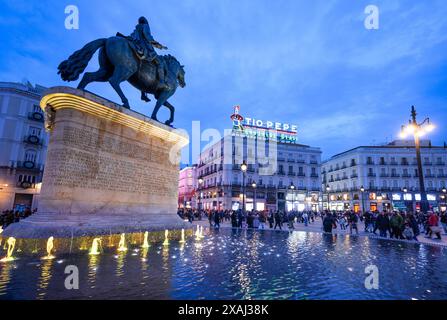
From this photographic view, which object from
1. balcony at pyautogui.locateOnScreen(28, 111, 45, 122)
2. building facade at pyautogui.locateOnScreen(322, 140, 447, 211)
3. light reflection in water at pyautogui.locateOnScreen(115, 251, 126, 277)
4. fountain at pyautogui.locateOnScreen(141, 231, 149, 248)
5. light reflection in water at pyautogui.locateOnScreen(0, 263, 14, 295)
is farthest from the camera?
building facade at pyautogui.locateOnScreen(322, 140, 447, 211)

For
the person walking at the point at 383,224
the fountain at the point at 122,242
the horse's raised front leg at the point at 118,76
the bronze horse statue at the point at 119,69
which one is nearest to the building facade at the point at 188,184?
the person walking at the point at 383,224

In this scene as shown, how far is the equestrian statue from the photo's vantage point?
7.22 m

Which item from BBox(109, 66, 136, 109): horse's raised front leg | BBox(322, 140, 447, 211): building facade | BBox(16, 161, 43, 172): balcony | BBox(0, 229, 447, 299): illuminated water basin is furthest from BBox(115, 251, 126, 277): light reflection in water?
BBox(322, 140, 447, 211): building facade

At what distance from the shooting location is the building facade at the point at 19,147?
1168 inches

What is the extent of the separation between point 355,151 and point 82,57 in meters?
64.9

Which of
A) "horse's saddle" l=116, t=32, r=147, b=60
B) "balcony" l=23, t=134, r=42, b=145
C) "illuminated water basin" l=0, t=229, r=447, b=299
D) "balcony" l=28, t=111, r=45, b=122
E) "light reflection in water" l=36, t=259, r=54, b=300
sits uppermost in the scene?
"balcony" l=28, t=111, r=45, b=122

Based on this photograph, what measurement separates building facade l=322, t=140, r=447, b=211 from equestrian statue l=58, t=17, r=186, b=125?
55.8m

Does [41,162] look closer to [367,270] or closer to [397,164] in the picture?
[367,270]

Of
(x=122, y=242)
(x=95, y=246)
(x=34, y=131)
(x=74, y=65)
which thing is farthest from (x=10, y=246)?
(x=34, y=131)

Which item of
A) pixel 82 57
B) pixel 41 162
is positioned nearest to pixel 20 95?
pixel 41 162

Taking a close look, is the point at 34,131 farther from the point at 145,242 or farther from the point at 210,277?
the point at 210,277

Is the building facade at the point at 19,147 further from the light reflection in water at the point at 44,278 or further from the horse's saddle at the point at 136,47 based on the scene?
the light reflection in water at the point at 44,278

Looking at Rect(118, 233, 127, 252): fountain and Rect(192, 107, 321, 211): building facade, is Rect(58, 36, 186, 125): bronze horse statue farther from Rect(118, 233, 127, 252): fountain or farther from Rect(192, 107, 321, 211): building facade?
Rect(192, 107, 321, 211): building facade

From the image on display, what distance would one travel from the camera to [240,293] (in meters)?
3.44
